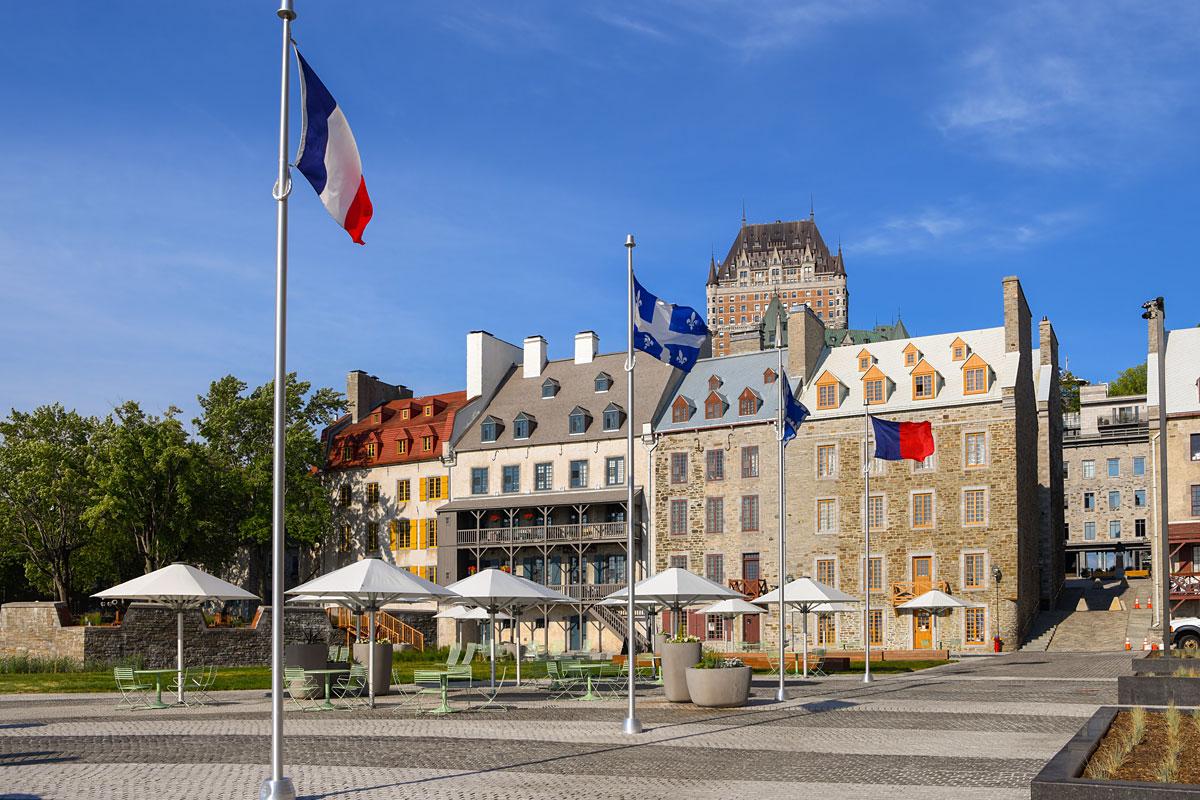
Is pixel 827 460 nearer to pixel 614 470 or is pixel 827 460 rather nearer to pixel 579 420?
pixel 614 470

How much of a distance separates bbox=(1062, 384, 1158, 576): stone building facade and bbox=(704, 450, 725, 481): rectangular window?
36164 millimetres

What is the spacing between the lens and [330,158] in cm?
1383

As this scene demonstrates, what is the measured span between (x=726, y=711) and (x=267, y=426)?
143 feet

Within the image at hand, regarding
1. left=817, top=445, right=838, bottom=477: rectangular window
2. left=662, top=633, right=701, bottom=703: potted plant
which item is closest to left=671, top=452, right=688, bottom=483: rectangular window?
left=817, top=445, right=838, bottom=477: rectangular window

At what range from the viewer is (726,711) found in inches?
891

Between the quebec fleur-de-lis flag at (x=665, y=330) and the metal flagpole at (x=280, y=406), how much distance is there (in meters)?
8.78

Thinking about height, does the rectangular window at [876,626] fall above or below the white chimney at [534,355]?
below

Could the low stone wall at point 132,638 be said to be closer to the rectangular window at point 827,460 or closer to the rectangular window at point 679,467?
the rectangular window at point 679,467

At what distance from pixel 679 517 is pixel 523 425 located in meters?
9.27

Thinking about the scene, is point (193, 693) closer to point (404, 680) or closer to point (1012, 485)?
point (404, 680)

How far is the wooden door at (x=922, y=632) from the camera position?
50156mm

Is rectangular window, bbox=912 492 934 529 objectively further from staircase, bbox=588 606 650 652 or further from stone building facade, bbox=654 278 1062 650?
staircase, bbox=588 606 650 652

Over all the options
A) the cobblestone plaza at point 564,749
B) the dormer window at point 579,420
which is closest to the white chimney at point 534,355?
the dormer window at point 579,420

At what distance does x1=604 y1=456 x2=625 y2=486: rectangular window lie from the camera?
57.2 m
